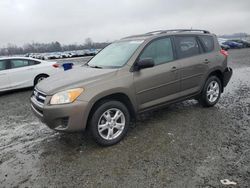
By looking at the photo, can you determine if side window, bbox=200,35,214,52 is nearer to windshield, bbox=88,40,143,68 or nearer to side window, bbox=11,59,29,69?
windshield, bbox=88,40,143,68

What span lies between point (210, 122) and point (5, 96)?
7.22 meters

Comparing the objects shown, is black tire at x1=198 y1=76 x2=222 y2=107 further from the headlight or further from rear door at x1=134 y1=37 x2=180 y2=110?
the headlight

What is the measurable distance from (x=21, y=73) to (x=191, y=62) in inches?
256

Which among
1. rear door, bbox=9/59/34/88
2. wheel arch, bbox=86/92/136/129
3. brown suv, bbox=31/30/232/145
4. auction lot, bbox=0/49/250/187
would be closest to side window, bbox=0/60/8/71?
rear door, bbox=9/59/34/88

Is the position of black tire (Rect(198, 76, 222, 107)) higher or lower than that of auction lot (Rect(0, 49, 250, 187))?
higher

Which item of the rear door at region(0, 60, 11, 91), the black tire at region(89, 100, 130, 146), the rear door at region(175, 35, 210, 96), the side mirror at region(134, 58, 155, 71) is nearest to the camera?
the black tire at region(89, 100, 130, 146)

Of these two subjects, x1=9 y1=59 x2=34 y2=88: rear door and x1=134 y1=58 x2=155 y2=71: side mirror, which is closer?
x1=134 y1=58 x2=155 y2=71: side mirror

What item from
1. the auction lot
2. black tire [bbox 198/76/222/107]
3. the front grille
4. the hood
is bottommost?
the auction lot

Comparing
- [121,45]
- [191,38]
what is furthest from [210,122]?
[121,45]

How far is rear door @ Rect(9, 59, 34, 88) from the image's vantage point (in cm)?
873

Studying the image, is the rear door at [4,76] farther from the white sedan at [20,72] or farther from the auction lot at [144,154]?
the auction lot at [144,154]

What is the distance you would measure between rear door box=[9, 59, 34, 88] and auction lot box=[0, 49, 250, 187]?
3497 mm

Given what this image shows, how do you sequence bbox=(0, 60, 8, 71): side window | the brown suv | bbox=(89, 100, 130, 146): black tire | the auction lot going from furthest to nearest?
1. bbox=(0, 60, 8, 71): side window
2. bbox=(89, 100, 130, 146): black tire
3. the brown suv
4. the auction lot

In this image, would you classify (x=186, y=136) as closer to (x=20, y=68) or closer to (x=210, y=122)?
(x=210, y=122)
